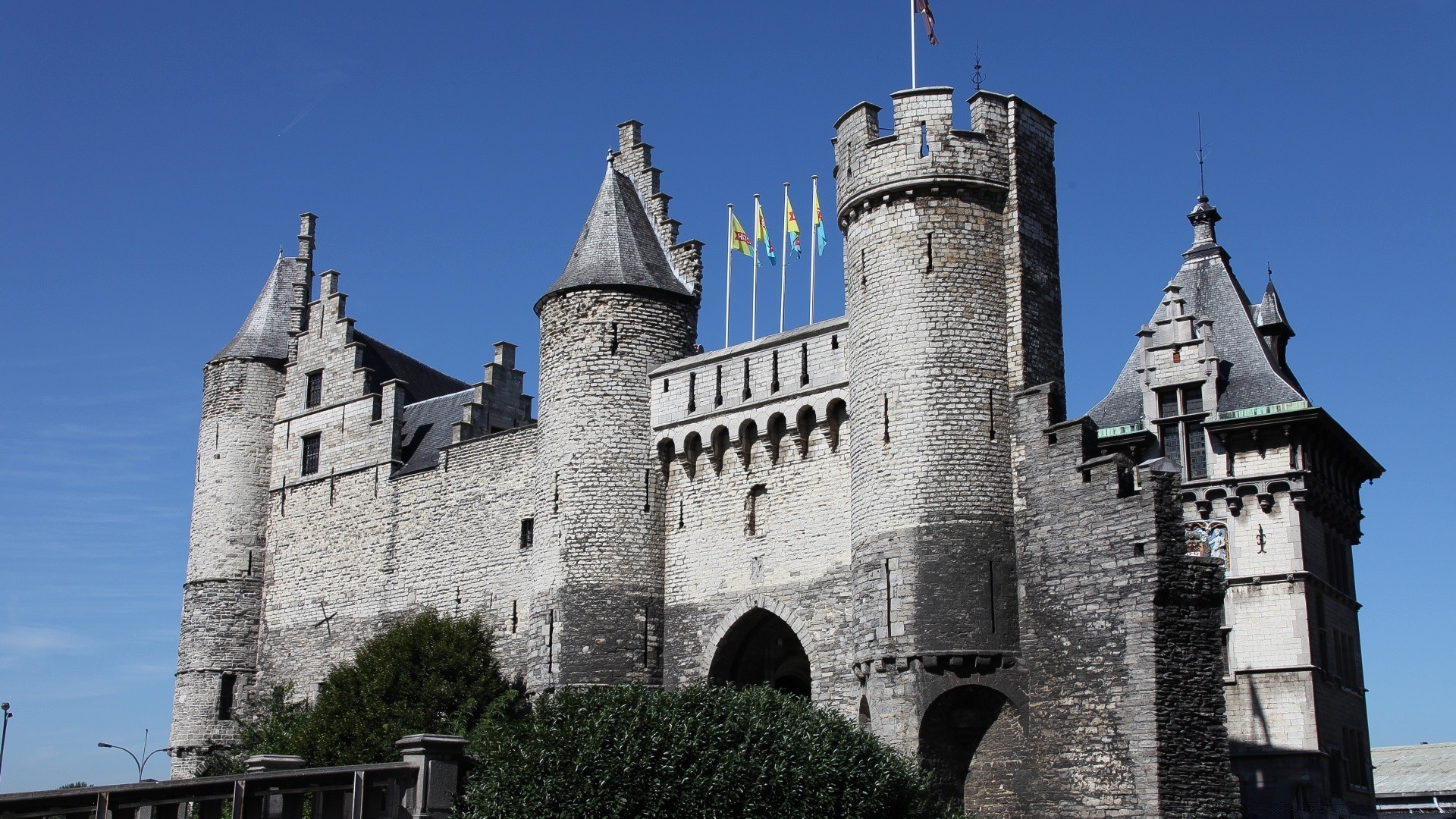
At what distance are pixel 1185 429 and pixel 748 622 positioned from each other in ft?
34.5

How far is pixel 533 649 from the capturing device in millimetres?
32281

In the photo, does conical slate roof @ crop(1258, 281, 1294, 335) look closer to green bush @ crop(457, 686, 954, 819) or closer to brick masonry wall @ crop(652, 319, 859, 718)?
brick masonry wall @ crop(652, 319, 859, 718)

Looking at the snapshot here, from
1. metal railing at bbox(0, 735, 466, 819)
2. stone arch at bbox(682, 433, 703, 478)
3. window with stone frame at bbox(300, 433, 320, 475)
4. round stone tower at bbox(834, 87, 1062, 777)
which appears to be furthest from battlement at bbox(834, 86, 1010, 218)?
window with stone frame at bbox(300, 433, 320, 475)

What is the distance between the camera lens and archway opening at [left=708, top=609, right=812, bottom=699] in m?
31.1

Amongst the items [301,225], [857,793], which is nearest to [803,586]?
[857,793]

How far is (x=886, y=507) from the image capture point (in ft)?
87.4

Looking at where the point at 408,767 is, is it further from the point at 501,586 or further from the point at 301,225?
the point at 301,225

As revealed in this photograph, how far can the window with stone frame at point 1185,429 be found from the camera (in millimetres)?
33344

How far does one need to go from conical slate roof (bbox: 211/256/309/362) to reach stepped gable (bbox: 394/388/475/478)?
15.7 ft

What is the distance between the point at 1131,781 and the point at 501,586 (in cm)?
1601

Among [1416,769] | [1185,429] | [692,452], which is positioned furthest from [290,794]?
[1416,769]

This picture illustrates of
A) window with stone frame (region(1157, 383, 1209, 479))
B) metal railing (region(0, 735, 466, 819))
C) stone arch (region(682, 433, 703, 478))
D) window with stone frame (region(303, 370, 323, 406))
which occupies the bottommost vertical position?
metal railing (region(0, 735, 466, 819))

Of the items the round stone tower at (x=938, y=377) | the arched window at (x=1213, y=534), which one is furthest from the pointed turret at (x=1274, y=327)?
the round stone tower at (x=938, y=377)

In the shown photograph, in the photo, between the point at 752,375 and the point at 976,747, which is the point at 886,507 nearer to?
the point at 976,747
